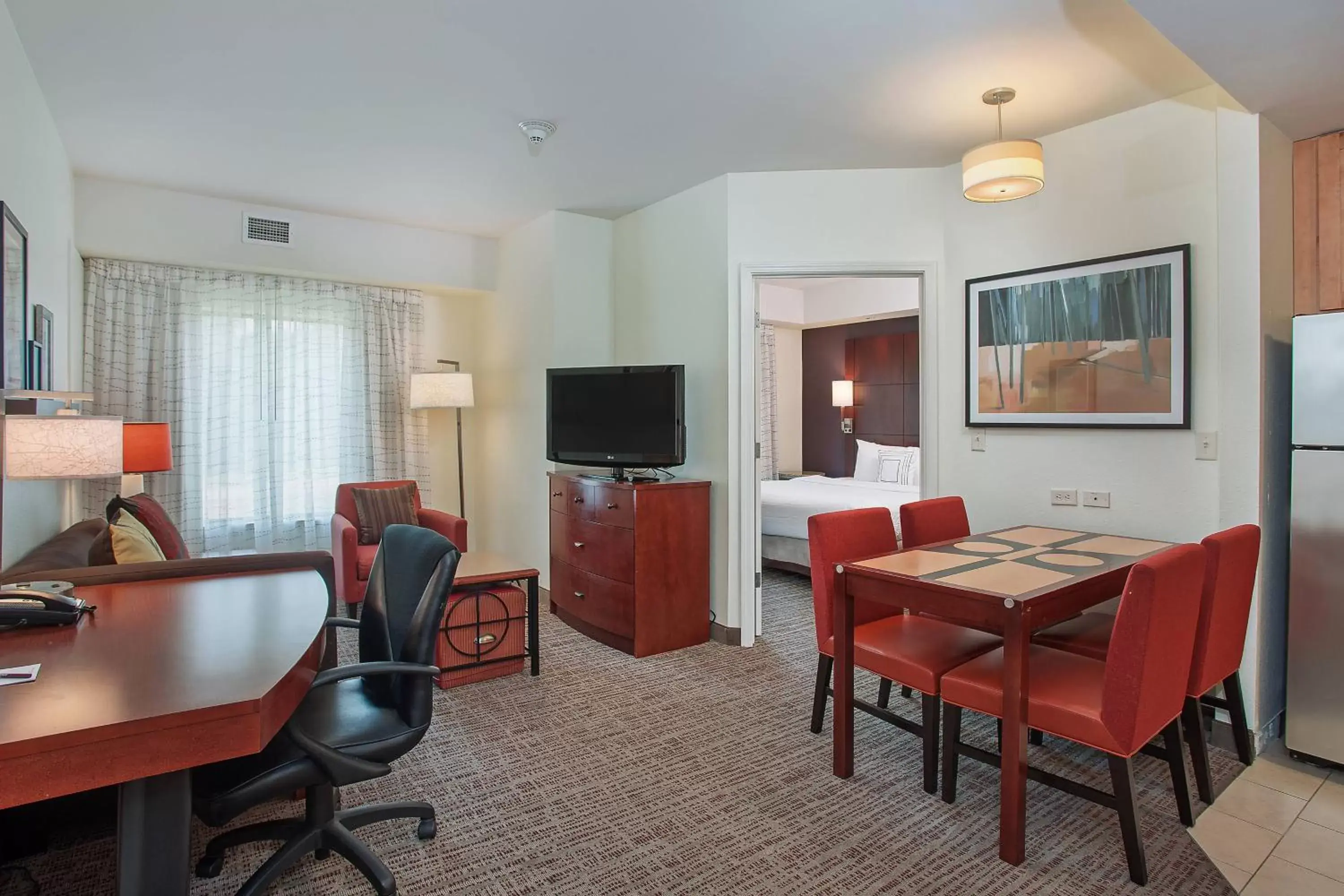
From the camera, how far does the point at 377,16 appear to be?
247 cm

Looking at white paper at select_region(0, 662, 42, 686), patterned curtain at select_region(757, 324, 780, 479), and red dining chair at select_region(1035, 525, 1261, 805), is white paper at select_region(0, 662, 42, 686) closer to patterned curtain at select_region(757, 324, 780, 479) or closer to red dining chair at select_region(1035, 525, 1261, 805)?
red dining chair at select_region(1035, 525, 1261, 805)

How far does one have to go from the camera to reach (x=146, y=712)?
1164 millimetres

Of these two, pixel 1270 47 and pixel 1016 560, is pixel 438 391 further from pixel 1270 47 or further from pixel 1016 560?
pixel 1270 47

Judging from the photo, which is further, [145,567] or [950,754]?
[950,754]

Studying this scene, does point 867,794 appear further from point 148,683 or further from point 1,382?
point 1,382

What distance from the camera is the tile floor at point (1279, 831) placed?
79.4 inches

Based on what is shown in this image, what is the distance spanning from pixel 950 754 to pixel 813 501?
10.5ft

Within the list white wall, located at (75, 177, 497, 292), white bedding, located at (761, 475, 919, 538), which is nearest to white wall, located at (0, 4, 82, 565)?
white wall, located at (75, 177, 497, 292)

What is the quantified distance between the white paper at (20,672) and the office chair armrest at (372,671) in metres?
0.52

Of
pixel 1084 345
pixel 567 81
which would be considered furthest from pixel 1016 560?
pixel 567 81

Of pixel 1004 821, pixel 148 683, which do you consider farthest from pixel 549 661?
pixel 148 683

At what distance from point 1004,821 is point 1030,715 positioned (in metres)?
0.32

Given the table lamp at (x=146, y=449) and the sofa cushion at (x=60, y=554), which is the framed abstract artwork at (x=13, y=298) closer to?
the sofa cushion at (x=60, y=554)

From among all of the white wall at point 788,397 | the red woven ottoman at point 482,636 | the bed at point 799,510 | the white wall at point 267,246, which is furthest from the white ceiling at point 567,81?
the white wall at point 788,397
